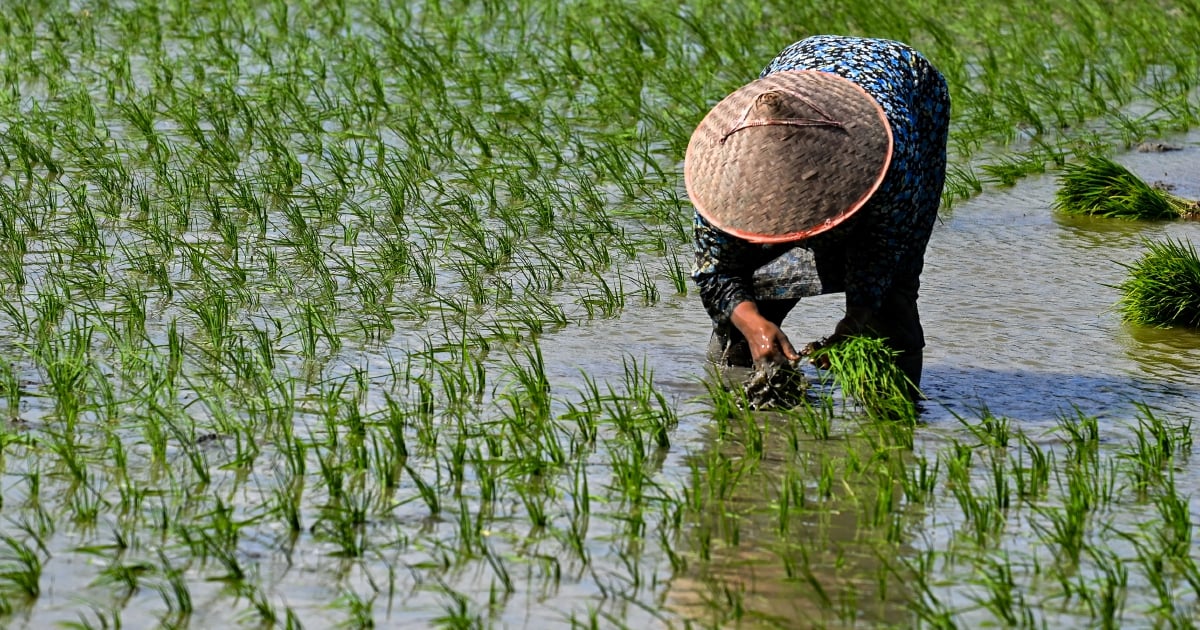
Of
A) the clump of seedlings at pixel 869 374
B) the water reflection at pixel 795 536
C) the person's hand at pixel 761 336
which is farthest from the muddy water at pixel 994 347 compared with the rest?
the person's hand at pixel 761 336

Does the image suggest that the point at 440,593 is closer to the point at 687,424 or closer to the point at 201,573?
the point at 201,573

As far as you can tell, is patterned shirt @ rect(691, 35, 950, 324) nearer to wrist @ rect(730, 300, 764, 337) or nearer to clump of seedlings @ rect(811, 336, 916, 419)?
wrist @ rect(730, 300, 764, 337)

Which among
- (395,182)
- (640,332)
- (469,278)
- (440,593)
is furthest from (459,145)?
(440,593)

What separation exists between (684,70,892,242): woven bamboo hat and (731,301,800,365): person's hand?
48 centimetres

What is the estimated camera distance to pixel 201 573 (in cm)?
339

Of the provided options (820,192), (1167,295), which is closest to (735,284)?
(820,192)

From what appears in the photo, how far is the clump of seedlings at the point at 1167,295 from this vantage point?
5.62 meters

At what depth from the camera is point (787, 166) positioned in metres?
3.76

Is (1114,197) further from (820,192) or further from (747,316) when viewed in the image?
(820,192)

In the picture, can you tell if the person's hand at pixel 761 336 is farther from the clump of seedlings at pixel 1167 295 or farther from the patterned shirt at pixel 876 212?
the clump of seedlings at pixel 1167 295

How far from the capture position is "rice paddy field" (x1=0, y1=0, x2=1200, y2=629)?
135 inches

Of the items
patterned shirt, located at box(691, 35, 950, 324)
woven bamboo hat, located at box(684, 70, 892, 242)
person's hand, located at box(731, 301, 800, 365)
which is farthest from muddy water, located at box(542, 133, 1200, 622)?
woven bamboo hat, located at box(684, 70, 892, 242)

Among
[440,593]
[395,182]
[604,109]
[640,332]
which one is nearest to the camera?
[440,593]

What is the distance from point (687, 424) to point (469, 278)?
4.78 feet
